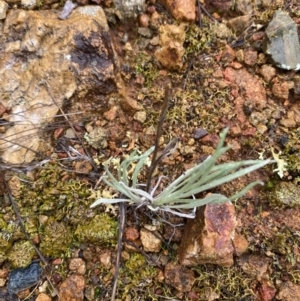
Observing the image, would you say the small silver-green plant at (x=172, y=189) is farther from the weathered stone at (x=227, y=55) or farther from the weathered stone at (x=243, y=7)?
the weathered stone at (x=243, y=7)

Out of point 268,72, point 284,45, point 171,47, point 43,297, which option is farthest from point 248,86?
point 43,297

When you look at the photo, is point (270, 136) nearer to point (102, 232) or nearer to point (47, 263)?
point (102, 232)

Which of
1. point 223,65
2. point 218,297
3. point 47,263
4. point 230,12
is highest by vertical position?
point 230,12

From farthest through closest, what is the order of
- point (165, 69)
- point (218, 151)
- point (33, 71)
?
point (165, 69), point (33, 71), point (218, 151)

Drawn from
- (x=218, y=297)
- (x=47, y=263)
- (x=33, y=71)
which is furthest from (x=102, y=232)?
(x=33, y=71)

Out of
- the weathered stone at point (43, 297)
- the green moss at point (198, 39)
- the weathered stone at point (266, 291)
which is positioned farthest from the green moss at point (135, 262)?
the green moss at point (198, 39)

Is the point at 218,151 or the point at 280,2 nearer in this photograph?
the point at 218,151

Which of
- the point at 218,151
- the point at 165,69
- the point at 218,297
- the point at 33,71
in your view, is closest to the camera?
the point at 218,151
